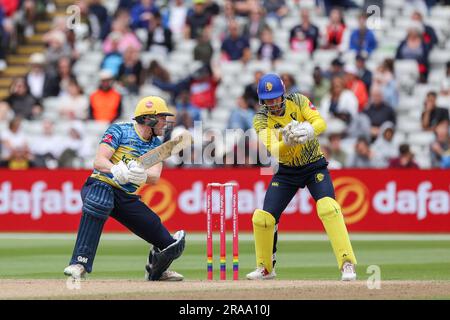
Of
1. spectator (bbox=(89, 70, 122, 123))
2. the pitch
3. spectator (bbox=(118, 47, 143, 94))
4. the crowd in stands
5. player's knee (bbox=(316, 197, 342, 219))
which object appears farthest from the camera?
spectator (bbox=(118, 47, 143, 94))

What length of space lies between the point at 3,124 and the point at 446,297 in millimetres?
14306

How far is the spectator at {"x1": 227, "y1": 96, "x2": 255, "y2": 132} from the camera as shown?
856 inches

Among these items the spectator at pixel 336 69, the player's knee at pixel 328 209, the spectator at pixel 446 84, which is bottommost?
the player's knee at pixel 328 209

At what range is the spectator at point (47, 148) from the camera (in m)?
22.7

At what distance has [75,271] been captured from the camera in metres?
12.1

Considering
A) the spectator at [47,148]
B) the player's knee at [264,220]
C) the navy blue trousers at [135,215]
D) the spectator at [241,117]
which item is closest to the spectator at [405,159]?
the spectator at [241,117]

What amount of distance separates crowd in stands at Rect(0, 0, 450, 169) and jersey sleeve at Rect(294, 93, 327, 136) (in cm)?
833

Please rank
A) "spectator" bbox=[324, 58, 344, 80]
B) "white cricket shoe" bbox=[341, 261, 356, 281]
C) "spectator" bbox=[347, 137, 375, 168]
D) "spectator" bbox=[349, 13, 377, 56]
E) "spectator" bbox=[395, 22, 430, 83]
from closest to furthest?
"white cricket shoe" bbox=[341, 261, 356, 281]
"spectator" bbox=[347, 137, 375, 168]
"spectator" bbox=[324, 58, 344, 80]
"spectator" bbox=[395, 22, 430, 83]
"spectator" bbox=[349, 13, 377, 56]

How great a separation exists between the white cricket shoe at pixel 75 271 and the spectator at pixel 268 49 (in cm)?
1205

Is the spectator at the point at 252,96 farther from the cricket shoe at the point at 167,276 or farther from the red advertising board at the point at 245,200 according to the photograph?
the cricket shoe at the point at 167,276

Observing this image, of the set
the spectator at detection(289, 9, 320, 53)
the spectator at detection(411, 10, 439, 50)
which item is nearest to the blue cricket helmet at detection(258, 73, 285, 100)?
the spectator at detection(289, 9, 320, 53)

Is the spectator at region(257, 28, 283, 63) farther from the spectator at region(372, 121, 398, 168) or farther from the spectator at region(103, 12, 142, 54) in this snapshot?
the spectator at region(372, 121, 398, 168)

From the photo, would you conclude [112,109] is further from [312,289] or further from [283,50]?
[312,289]

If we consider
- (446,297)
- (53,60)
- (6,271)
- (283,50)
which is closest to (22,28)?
(53,60)
